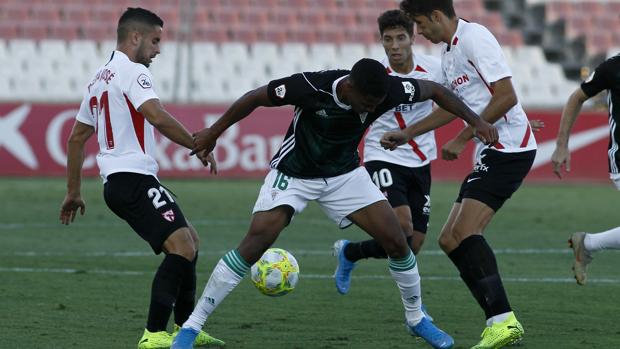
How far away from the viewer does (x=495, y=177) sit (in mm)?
7898

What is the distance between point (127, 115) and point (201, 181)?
1456 centimetres

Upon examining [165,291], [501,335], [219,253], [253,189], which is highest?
[165,291]

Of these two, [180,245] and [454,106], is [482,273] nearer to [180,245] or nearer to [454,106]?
[454,106]

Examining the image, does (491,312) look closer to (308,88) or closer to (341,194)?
(341,194)

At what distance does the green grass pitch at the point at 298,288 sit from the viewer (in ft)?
26.0

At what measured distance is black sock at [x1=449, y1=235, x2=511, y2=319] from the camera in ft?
24.9

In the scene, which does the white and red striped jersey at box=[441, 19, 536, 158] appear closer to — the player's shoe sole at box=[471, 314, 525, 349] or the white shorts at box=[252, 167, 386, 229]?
the white shorts at box=[252, 167, 386, 229]

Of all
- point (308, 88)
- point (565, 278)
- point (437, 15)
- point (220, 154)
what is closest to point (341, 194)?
point (308, 88)

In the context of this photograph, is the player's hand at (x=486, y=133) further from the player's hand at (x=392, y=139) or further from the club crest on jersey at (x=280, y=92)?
the club crest on jersey at (x=280, y=92)

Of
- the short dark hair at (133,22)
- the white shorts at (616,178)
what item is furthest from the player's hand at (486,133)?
the short dark hair at (133,22)

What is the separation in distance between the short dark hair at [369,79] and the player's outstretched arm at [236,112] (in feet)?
1.87

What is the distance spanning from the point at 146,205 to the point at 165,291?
0.55m

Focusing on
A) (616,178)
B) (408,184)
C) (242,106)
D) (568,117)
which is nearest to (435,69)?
(408,184)

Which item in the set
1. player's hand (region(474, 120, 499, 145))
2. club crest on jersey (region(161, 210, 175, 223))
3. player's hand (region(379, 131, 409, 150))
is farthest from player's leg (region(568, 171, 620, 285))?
club crest on jersey (region(161, 210, 175, 223))
